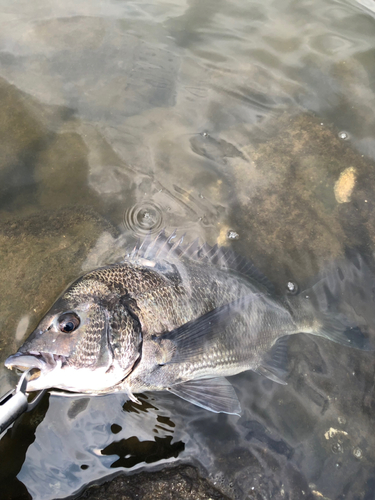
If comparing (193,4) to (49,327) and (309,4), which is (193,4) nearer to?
(309,4)

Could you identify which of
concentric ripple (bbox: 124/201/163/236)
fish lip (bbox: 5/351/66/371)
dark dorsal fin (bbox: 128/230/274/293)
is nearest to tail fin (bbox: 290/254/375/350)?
dark dorsal fin (bbox: 128/230/274/293)

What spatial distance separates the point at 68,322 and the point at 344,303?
2.73 metres

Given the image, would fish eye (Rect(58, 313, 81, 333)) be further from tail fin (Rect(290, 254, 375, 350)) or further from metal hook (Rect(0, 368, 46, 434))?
tail fin (Rect(290, 254, 375, 350))

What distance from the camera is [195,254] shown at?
3064 mm

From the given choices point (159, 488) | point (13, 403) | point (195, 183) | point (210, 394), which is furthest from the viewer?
point (195, 183)

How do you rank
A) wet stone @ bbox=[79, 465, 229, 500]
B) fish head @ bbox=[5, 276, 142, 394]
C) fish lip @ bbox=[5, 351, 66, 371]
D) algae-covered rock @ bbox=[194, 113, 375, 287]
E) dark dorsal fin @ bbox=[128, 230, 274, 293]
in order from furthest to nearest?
algae-covered rock @ bbox=[194, 113, 375, 287] < dark dorsal fin @ bbox=[128, 230, 274, 293] < wet stone @ bbox=[79, 465, 229, 500] < fish head @ bbox=[5, 276, 142, 394] < fish lip @ bbox=[5, 351, 66, 371]

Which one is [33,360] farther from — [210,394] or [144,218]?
[144,218]

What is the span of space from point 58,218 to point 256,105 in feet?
9.27

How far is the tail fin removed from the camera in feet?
10.7

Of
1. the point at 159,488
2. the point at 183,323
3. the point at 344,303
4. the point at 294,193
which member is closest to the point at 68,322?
the point at 183,323

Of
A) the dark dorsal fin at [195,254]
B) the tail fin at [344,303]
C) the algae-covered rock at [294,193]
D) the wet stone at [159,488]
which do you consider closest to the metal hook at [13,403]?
the wet stone at [159,488]

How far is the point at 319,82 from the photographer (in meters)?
4.41

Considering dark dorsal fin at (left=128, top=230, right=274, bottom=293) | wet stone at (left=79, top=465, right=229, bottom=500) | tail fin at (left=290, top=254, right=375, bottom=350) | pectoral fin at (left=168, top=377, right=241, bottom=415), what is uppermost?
dark dorsal fin at (left=128, top=230, right=274, bottom=293)

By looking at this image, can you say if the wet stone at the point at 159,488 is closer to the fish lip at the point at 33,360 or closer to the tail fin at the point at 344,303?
the fish lip at the point at 33,360
